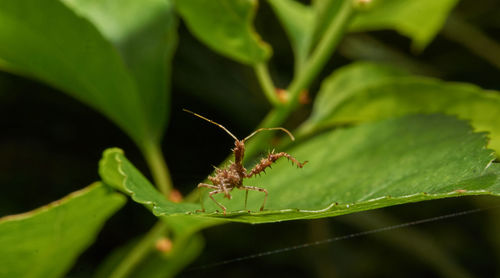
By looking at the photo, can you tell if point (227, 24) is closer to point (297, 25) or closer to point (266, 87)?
point (266, 87)

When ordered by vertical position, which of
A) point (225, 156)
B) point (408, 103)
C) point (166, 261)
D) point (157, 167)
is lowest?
point (225, 156)

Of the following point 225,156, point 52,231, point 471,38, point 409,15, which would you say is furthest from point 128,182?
point 471,38

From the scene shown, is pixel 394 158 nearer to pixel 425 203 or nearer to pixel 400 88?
pixel 400 88

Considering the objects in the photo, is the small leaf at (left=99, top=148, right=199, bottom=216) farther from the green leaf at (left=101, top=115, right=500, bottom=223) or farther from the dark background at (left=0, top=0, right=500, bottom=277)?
the dark background at (left=0, top=0, right=500, bottom=277)

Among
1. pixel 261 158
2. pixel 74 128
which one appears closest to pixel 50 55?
pixel 261 158

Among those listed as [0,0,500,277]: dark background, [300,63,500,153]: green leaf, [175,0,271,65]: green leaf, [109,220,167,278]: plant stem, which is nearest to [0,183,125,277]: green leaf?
[109,220,167,278]: plant stem

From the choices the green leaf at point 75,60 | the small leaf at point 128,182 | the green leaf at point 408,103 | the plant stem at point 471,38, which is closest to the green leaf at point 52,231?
the small leaf at point 128,182
